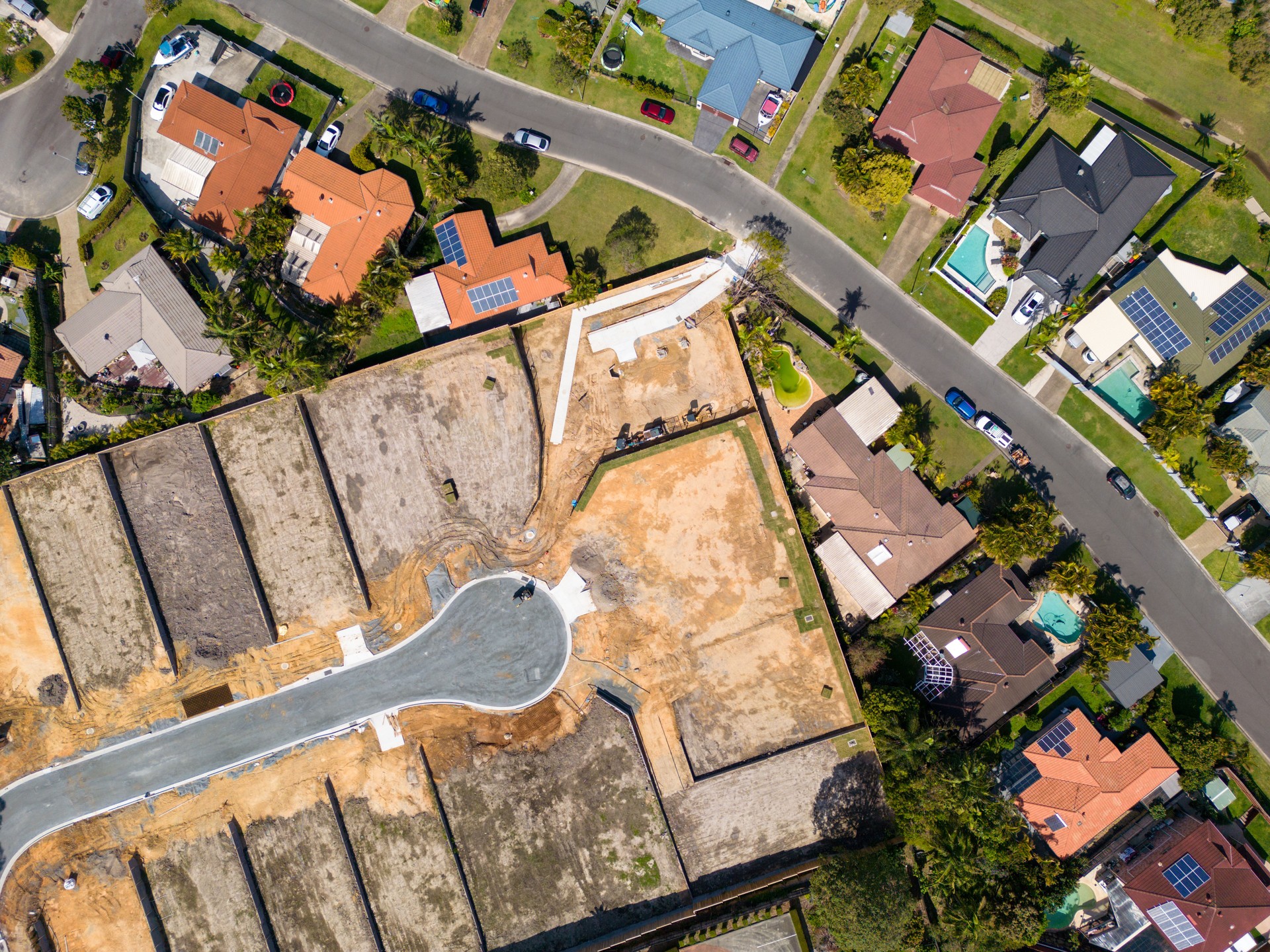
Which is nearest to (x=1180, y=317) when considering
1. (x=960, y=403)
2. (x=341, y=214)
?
(x=960, y=403)

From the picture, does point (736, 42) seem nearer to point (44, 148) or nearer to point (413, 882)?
point (44, 148)

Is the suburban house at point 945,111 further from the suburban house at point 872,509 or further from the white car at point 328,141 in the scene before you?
the white car at point 328,141

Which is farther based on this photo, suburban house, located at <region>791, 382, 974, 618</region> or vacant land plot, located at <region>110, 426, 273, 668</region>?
vacant land plot, located at <region>110, 426, 273, 668</region>

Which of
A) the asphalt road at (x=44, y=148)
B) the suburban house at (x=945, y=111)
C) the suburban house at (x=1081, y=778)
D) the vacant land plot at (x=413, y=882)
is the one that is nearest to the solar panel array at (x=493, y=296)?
the suburban house at (x=945, y=111)

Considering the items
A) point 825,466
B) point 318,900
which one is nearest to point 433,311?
point 825,466

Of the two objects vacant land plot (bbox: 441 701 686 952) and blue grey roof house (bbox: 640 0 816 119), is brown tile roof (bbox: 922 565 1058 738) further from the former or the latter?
blue grey roof house (bbox: 640 0 816 119)

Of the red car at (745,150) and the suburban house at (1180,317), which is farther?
the red car at (745,150)

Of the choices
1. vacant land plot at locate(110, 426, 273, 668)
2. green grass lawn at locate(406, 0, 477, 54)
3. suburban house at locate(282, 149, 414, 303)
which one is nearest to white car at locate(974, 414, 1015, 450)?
suburban house at locate(282, 149, 414, 303)
